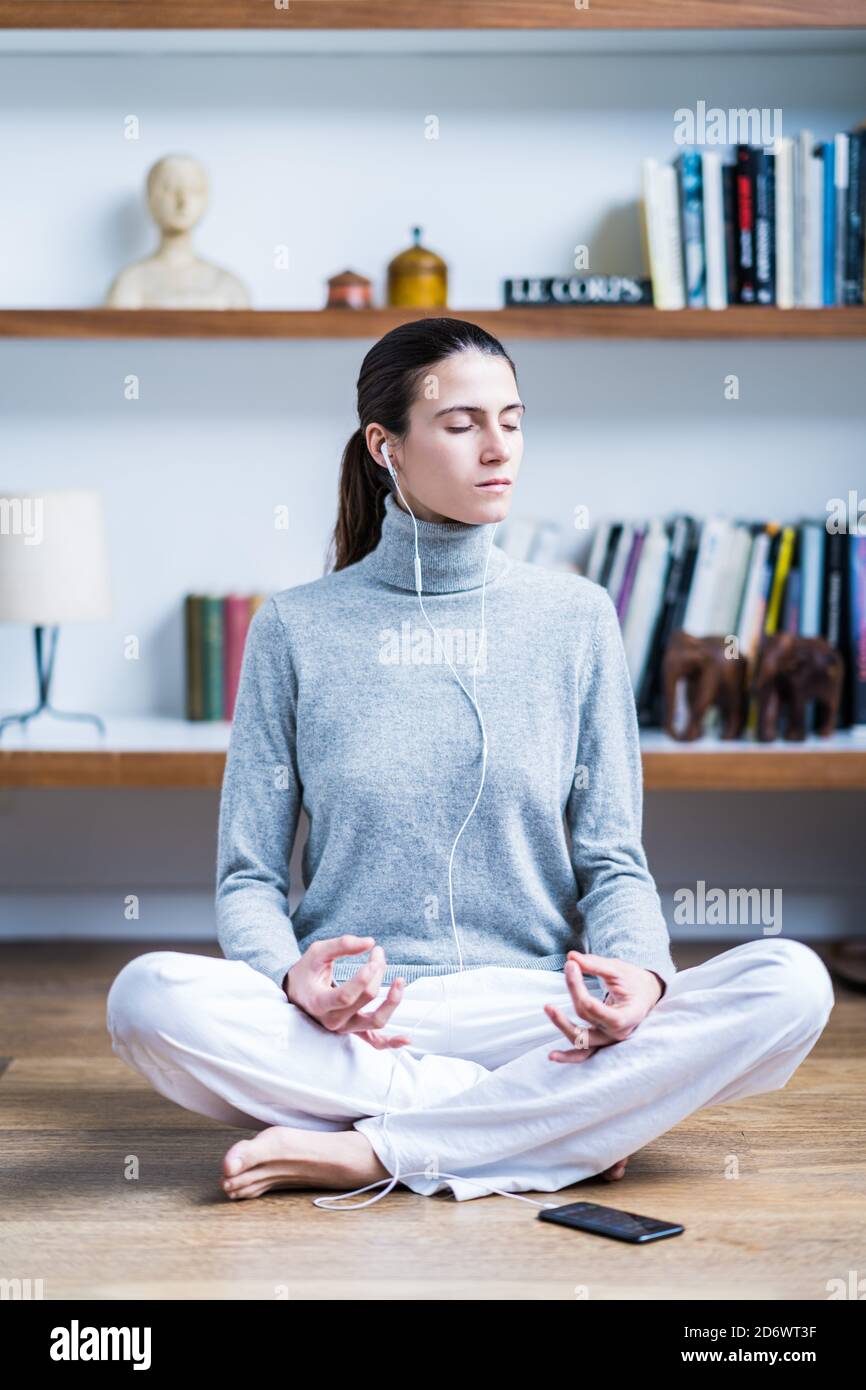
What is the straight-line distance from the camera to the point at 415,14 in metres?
2.39

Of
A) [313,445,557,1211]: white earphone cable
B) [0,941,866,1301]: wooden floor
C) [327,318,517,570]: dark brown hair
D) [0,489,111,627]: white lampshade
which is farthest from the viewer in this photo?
[0,489,111,627]: white lampshade

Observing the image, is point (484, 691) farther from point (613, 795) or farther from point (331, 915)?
point (331, 915)

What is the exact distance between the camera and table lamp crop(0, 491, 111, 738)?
8.20 feet

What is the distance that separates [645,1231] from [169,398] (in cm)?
174

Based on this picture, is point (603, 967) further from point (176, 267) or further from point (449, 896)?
point (176, 267)

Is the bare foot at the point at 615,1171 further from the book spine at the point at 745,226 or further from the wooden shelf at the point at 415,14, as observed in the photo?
the wooden shelf at the point at 415,14

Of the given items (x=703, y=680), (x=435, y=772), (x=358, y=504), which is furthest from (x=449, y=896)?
(x=703, y=680)

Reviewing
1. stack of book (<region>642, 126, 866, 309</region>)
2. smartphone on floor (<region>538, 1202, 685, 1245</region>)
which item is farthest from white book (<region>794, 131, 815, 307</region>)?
smartphone on floor (<region>538, 1202, 685, 1245</region>)

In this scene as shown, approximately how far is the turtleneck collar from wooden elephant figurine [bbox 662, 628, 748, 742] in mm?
810

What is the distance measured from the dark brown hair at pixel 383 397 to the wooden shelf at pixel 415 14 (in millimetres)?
899

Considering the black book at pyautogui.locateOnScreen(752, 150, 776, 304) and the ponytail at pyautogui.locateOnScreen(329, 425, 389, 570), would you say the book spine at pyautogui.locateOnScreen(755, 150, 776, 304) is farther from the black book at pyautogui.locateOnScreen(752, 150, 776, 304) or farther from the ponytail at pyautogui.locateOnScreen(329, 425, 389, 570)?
the ponytail at pyautogui.locateOnScreen(329, 425, 389, 570)

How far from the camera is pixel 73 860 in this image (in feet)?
9.30

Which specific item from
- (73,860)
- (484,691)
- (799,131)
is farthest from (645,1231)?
(799,131)

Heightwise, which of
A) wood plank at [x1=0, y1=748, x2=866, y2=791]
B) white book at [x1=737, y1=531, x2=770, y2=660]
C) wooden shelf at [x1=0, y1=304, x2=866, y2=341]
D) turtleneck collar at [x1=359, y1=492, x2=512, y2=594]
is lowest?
wood plank at [x1=0, y1=748, x2=866, y2=791]
